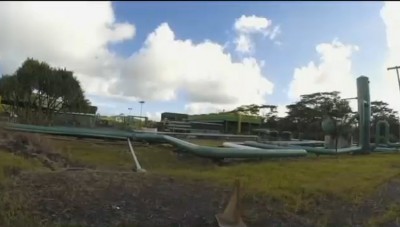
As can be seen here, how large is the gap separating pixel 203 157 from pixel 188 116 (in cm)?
7200

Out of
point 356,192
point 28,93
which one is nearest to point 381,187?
point 356,192

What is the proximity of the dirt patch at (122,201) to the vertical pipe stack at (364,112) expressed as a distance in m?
14.7

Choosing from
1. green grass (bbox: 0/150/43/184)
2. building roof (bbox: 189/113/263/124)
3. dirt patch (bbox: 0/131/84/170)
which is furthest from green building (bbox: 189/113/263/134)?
green grass (bbox: 0/150/43/184)

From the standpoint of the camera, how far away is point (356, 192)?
32.0 ft

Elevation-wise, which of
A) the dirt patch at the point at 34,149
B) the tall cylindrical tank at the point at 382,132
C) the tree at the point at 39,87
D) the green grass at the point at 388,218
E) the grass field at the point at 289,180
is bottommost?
the green grass at the point at 388,218

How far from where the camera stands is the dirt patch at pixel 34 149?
11.5m

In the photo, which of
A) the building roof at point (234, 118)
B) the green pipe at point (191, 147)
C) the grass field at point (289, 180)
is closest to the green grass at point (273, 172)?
the grass field at point (289, 180)

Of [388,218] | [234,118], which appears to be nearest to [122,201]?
[388,218]

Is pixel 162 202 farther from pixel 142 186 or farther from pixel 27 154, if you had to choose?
pixel 27 154

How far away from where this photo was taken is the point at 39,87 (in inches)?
1496

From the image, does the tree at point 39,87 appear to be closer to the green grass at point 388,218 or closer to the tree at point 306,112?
the green grass at point 388,218

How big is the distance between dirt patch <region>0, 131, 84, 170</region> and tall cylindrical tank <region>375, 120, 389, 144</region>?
1949 cm

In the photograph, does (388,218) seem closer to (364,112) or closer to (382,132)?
(364,112)

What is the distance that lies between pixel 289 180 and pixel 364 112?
1342cm
